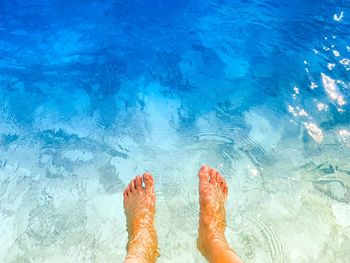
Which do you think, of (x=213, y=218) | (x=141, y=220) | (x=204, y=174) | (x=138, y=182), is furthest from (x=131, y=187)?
(x=213, y=218)

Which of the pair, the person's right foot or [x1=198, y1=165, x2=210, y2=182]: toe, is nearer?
the person's right foot

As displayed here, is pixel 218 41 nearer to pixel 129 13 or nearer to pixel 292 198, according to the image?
pixel 129 13

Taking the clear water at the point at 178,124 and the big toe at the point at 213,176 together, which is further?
the big toe at the point at 213,176

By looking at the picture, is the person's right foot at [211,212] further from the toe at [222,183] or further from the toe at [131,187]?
the toe at [131,187]

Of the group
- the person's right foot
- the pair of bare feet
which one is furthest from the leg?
the person's right foot

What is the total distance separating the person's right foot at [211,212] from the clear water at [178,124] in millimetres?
86

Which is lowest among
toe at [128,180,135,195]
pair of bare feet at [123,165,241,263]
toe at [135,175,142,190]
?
toe at [128,180,135,195]

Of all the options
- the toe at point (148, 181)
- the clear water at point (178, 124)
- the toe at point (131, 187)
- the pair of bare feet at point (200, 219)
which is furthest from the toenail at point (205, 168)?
the toe at point (131, 187)

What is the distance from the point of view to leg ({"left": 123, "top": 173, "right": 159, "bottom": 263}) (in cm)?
184

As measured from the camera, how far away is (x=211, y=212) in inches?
82.7

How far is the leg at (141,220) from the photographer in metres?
1.84

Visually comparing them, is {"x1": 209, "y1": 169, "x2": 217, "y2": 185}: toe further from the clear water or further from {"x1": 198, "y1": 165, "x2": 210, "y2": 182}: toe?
the clear water

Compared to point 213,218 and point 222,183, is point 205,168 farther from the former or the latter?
point 213,218

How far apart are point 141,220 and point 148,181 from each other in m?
0.36
